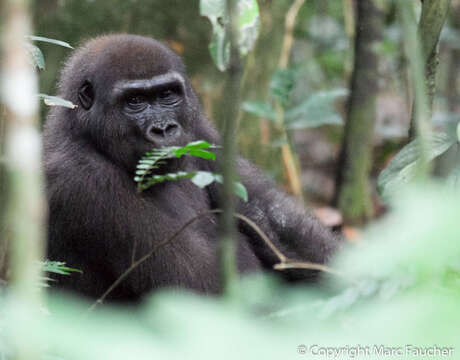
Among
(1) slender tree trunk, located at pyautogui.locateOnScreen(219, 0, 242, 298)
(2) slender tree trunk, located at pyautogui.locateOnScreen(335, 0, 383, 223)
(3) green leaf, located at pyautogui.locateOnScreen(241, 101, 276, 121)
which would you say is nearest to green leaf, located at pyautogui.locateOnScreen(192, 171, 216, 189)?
(1) slender tree trunk, located at pyautogui.locateOnScreen(219, 0, 242, 298)

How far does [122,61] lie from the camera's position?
12.1 ft

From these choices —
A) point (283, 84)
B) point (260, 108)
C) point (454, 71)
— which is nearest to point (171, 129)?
point (260, 108)

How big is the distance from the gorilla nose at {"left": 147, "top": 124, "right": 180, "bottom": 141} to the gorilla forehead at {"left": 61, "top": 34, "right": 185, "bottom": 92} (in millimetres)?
375

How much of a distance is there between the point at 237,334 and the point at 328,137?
796 centimetres

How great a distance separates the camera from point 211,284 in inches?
142

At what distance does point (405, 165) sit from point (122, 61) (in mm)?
1661

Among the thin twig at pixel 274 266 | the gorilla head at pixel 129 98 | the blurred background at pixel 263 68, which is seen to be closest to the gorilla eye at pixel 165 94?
the gorilla head at pixel 129 98

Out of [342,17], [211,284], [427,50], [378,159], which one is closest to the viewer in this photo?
[427,50]

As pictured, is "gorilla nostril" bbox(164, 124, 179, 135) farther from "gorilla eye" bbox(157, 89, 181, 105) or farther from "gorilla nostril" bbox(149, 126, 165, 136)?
"gorilla eye" bbox(157, 89, 181, 105)

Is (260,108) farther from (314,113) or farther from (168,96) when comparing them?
(168,96)

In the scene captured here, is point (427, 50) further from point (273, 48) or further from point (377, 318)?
point (273, 48)

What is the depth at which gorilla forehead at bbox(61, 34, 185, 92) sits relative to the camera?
145 inches

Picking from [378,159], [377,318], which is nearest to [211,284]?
[377,318]

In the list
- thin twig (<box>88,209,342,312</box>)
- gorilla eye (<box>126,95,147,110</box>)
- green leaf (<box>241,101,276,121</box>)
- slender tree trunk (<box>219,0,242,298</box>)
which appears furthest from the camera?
green leaf (<box>241,101,276,121</box>)
